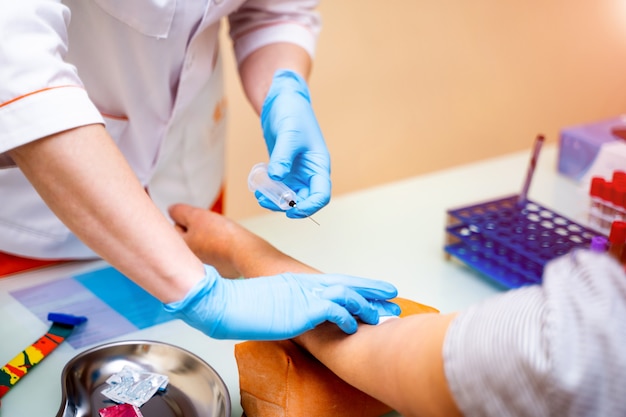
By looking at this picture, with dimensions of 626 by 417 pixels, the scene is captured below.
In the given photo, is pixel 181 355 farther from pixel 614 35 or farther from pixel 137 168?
pixel 614 35

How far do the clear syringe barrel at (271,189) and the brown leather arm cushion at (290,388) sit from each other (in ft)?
0.82

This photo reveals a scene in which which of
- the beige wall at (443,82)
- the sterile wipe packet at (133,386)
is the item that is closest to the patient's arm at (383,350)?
the sterile wipe packet at (133,386)

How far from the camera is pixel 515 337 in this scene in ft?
2.28

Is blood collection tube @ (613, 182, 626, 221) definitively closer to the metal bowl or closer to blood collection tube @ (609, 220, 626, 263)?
blood collection tube @ (609, 220, 626, 263)

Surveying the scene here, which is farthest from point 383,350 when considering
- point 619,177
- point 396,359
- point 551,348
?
point 619,177

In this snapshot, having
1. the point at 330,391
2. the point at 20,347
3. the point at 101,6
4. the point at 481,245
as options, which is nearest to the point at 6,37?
the point at 101,6

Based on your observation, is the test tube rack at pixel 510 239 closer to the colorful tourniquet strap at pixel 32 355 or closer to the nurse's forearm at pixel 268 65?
the nurse's forearm at pixel 268 65

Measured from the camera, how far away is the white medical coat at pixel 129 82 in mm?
957

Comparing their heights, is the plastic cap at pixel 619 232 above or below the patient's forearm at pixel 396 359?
→ above

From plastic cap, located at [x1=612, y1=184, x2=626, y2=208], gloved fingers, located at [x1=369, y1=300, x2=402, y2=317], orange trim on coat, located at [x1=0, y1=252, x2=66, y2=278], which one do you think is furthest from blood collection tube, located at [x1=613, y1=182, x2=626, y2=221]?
orange trim on coat, located at [x1=0, y1=252, x2=66, y2=278]

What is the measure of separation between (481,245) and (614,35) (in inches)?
105

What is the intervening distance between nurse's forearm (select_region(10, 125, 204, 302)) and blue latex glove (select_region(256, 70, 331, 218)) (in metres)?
0.25

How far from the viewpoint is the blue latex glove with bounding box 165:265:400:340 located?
0.95 meters

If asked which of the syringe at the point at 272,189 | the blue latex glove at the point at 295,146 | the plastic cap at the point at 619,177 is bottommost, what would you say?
the plastic cap at the point at 619,177
